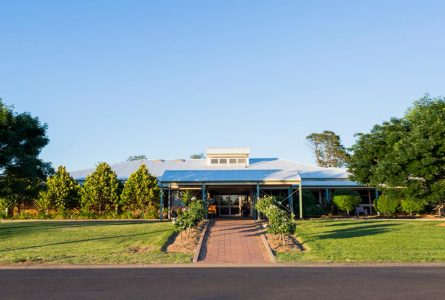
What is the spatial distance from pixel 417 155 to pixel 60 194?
23671 mm

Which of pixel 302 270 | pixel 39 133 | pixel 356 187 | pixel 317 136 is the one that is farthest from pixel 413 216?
pixel 317 136

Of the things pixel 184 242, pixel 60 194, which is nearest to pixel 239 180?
pixel 184 242

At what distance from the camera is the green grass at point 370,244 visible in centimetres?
1220

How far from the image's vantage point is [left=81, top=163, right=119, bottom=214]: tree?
3028cm

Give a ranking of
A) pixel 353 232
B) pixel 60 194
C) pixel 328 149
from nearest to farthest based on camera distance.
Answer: pixel 353 232, pixel 60 194, pixel 328 149

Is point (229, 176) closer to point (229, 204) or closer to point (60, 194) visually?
point (229, 204)

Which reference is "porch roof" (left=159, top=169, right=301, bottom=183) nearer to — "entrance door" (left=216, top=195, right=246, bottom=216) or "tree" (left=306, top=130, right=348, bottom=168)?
"entrance door" (left=216, top=195, right=246, bottom=216)

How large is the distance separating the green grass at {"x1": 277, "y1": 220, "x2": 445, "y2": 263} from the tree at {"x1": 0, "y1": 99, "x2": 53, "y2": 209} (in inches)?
546

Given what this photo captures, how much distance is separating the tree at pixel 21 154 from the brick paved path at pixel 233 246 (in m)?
9.77

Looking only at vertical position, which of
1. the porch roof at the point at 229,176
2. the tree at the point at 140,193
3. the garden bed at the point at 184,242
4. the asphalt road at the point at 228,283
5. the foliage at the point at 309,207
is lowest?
the asphalt road at the point at 228,283

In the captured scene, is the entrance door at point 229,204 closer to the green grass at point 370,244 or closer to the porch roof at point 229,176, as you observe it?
the porch roof at point 229,176

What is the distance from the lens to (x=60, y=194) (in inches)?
1198

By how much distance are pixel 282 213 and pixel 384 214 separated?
1846cm

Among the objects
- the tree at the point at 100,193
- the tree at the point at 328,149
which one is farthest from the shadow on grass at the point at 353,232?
the tree at the point at 328,149
